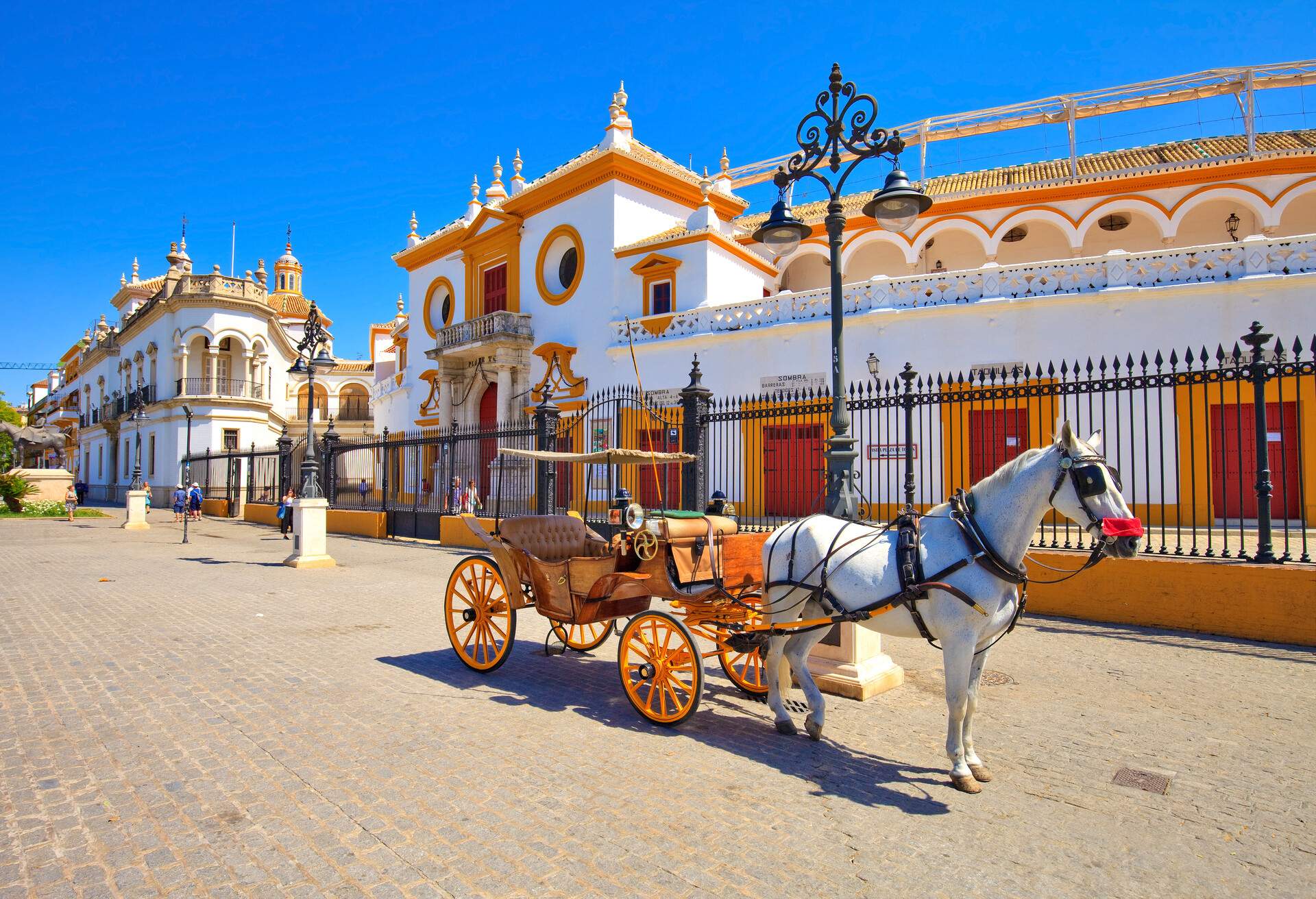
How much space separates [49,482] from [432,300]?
679 inches

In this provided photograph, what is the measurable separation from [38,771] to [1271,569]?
9445 millimetres

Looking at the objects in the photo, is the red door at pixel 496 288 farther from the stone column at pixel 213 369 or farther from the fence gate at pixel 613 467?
the stone column at pixel 213 369

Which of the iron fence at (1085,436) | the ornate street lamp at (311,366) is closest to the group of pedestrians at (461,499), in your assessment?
the ornate street lamp at (311,366)

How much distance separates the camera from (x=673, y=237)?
20.8 metres

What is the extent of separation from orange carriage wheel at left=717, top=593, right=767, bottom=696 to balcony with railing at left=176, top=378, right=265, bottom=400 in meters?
40.2

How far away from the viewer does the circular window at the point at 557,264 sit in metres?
23.7

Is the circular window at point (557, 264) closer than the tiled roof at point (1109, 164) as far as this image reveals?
No

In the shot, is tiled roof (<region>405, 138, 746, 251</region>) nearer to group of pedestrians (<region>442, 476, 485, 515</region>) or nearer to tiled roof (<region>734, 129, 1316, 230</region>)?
tiled roof (<region>734, 129, 1316, 230</region>)

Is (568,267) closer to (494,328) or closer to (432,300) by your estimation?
(494,328)

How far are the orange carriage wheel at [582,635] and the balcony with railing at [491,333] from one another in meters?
17.5

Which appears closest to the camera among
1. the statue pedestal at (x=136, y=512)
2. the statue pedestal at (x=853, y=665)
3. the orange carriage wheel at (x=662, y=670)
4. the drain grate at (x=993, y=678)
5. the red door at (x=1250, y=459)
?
the orange carriage wheel at (x=662, y=670)

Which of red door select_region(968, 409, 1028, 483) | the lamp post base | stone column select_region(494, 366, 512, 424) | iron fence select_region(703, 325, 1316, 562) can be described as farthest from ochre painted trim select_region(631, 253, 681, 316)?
the lamp post base

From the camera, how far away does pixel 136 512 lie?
870 inches

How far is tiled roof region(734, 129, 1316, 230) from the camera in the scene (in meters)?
20.5
